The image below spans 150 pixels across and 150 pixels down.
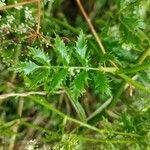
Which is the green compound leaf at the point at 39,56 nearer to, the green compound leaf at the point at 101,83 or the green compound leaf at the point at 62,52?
the green compound leaf at the point at 62,52

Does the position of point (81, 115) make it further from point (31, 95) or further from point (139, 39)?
point (139, 39)

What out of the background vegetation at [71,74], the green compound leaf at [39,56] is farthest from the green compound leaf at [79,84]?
the green compound leaf at [39,56]

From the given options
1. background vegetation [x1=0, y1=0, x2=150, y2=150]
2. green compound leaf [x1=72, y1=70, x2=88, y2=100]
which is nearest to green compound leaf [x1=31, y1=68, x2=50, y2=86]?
background vegetation [x1=0, y1=0, x2=150, y2=150]

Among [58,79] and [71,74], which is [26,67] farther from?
[71,74]

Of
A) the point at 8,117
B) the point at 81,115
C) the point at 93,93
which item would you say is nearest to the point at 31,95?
the point at 81,115

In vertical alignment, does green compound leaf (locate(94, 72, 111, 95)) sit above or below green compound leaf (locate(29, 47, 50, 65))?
below

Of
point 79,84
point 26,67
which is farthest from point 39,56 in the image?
point 79,84

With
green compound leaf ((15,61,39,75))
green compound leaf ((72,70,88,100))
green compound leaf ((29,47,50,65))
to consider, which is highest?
green compound leaf ((29,47,50,65))

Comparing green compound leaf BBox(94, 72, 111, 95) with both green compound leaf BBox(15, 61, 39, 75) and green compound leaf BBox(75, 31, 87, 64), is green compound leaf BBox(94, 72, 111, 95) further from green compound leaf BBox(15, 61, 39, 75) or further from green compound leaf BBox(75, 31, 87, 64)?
green compound leaf BBox(15, 61, 39, 75)
